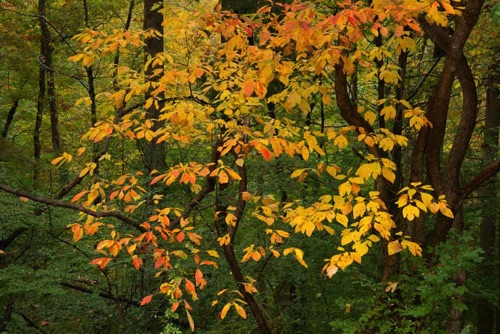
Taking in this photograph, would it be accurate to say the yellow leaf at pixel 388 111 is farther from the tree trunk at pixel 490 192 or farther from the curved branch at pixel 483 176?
the tree trunk at pixel 490 192

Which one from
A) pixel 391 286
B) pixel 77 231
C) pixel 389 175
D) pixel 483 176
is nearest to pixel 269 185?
pixel 391 286

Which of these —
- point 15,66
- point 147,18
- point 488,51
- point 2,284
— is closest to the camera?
point 2,284

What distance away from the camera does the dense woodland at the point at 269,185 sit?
13.8 ft

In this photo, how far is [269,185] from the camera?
7.30m

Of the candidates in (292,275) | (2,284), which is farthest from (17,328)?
(292,275)

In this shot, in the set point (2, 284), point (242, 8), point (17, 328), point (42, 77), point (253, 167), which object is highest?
point (242, 8)

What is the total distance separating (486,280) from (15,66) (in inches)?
433

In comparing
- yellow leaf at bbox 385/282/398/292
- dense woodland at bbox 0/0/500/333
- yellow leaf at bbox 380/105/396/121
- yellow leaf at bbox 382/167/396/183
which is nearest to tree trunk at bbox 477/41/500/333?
dense woodland at bbox 0/0/500/333

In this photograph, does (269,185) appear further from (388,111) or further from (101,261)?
(101,261)

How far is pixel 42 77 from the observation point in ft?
43.6

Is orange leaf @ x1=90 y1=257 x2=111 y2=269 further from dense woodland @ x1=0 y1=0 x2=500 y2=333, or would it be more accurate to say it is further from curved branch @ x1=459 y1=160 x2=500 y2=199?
curved branch @ x1=459 y1=160 x2=500 y2=199

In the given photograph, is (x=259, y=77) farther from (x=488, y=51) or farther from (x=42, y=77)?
(x=42, y=77)

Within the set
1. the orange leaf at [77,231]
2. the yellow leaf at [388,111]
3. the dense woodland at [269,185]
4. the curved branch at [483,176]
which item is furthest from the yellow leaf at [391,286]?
the orange leaf at [77,231]

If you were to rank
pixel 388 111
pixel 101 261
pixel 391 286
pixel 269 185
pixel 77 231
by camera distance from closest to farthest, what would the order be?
pixel 101 261, pixel 77 231, pixel 388 111, pixel 391 286, pixel 269 185
